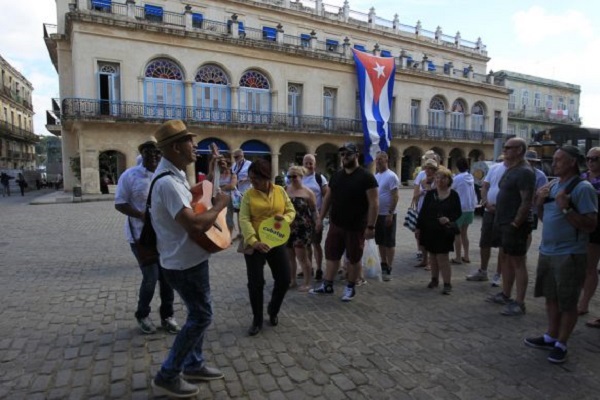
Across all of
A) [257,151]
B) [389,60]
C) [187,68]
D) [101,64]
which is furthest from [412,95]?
[101,64]

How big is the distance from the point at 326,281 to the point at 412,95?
96.4 ft

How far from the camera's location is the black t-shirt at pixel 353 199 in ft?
15.1

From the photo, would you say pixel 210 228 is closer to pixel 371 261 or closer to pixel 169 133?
pixel 169 133

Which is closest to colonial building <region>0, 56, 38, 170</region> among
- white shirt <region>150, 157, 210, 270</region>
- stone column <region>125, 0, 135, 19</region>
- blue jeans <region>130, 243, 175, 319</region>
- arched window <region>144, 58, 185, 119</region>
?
arched window <region>144, 58, 185, 119</region>

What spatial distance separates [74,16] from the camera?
19.7 metres

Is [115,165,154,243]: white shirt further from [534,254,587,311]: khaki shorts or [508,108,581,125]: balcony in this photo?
[508,108,581,125]: balcony

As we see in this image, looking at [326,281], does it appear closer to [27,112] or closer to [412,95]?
[412,95]

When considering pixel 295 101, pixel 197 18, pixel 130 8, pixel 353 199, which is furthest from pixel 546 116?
pixel 353 199

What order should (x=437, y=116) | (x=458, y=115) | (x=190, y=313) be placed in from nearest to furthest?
(x=190, y=313), (x=437, y=116), (x=458, y=115)

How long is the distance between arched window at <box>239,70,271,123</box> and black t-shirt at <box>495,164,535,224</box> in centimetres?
2173

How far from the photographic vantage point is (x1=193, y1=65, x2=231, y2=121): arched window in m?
23.7

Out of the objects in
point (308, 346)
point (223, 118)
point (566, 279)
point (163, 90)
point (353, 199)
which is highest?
point (163, 90)

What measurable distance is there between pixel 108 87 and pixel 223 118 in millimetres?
6449

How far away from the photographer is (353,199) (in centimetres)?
460
